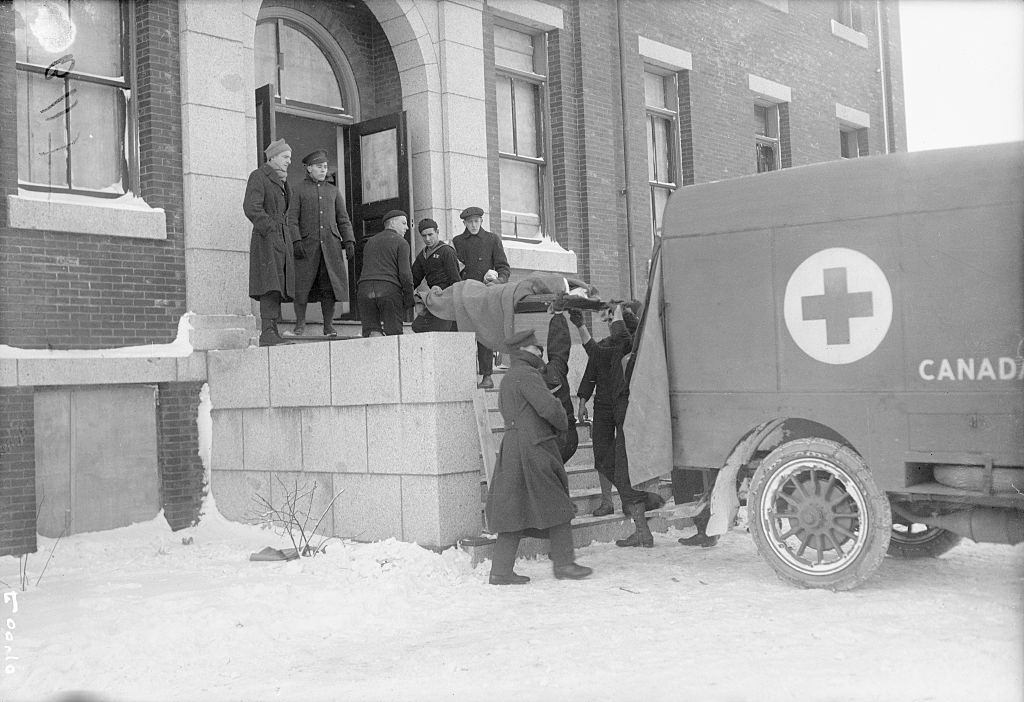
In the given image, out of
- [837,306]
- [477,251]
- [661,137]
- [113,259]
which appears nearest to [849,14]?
[661,137]

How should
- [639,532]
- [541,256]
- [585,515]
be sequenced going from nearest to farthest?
[639,532] < [585,515] < [541,256]

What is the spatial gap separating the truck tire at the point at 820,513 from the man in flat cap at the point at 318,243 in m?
5.13

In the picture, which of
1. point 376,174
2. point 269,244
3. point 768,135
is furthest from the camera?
point 768,135

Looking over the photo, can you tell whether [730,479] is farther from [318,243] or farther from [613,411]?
[318,243]

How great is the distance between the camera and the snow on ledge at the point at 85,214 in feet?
28.9

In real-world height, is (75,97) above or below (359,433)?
above

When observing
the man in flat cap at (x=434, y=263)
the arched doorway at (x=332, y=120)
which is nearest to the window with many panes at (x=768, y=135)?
the arched doorway at (x=332, y=120)

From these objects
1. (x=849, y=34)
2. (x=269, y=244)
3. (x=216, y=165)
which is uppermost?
(x=849, y=34)

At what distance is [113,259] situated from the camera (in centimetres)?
934

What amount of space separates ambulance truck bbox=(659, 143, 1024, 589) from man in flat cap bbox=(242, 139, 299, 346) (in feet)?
13.3

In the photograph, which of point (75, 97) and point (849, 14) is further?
point (849, 14)

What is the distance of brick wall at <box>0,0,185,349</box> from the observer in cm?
877

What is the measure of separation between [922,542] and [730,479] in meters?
1.50

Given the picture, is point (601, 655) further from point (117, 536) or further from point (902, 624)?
point (117, 536)
